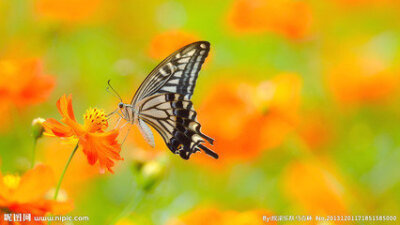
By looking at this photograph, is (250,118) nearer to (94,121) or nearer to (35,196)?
(94,121)

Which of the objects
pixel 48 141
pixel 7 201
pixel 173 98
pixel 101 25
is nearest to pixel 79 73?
pixel 48 141

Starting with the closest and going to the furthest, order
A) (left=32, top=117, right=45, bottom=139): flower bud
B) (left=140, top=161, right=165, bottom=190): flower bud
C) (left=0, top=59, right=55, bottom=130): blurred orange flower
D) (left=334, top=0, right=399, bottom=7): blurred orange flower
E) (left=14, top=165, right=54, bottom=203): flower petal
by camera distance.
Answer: (left=14, top=165, right=54, bottom=203): flower petal, (left=32, top=117, right=45, bottom=139): flower bud, (left=140, top=161, right=165, bottom=190): flower bud, (left=0, top=59, right=55, bottom=130): blurred orange flower, (left=334, top=0, right=399, bottom=7): blurred orange flower

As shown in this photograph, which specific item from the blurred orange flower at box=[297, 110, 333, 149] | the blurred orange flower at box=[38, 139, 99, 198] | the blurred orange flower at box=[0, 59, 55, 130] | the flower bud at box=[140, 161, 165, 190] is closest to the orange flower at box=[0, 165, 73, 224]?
the flower bud at box=[140, 161, 165, 190]

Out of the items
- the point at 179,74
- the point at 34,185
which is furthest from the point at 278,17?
the point at 34,185

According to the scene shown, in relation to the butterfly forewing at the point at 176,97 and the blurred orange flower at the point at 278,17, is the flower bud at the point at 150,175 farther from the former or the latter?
the blurred orange flower at the point at 278,17

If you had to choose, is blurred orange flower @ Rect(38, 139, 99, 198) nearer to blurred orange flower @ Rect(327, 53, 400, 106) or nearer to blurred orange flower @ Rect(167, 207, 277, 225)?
blurred orange flower @ Rect(167, 207, 277, 225)
